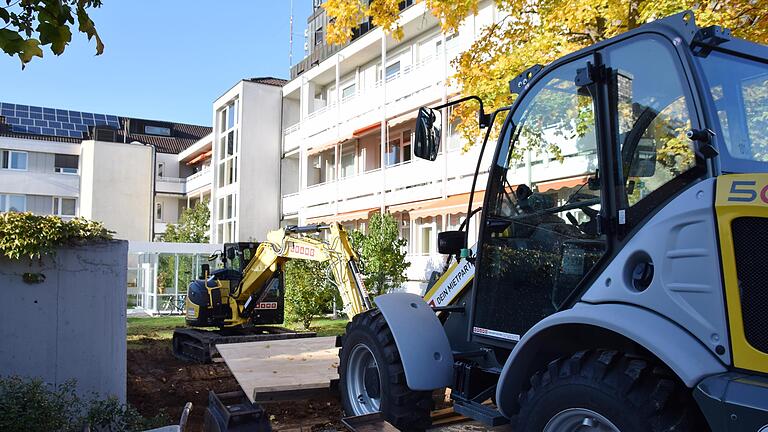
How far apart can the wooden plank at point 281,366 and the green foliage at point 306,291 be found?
877 centimetres

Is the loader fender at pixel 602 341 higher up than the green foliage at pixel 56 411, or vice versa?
the loader fender at pixel 602 341

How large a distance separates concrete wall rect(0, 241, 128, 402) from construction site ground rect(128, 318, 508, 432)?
136cm

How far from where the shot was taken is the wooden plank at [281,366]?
5.99m

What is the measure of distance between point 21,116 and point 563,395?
59532mm

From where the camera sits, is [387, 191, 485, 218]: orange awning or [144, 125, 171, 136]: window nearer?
[387, 191, 485, 218]: orange awning

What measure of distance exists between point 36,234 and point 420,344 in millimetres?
3444

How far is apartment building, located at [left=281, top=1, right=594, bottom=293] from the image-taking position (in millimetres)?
20047

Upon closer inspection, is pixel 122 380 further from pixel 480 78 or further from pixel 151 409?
pixel 480 78

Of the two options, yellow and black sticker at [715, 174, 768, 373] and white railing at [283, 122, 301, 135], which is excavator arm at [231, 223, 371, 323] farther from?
white railing at [283, 122, 301, 135]

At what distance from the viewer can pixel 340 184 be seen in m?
26.7

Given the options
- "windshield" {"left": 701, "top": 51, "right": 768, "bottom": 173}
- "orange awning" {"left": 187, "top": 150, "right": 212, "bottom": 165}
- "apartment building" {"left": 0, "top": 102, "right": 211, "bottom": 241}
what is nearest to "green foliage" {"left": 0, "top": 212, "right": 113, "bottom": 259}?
"windshield" {"left": 701, "top": 51, "right": 768, "bottom": 173}

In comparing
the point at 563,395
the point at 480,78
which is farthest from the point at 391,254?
the point at 563,395

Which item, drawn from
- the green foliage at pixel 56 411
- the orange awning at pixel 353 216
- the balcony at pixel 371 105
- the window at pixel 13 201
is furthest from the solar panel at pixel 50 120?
the green foliage at pixel 56 411

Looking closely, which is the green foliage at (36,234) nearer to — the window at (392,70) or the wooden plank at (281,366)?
the wooden plank at (281,366)
